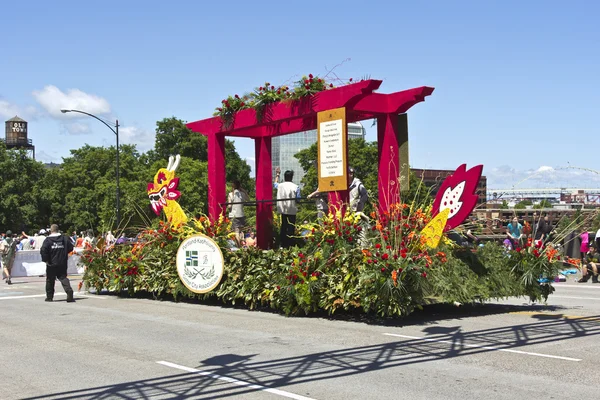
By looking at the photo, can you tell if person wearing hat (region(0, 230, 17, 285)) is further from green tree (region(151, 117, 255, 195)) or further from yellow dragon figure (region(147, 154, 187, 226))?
green tree (region(151, 117, 255, 195))

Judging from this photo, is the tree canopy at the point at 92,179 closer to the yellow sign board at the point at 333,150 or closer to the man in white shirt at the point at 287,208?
the man in white shirt at the point at 287,208

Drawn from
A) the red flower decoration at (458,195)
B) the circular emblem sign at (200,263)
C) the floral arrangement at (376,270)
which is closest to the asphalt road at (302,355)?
the floral arrangement at (376,270)

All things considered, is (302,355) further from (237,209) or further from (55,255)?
(55,255)

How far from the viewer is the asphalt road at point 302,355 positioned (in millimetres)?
6559

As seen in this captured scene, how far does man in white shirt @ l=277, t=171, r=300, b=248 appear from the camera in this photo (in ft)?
46.9

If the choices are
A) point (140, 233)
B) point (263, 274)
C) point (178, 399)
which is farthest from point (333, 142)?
point (178, 399)

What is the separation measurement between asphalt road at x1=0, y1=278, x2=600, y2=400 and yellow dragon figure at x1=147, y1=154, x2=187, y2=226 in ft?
10.6

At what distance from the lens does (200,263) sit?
557 inches

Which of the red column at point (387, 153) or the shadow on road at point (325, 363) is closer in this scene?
the shadow on road at point (325, 363)

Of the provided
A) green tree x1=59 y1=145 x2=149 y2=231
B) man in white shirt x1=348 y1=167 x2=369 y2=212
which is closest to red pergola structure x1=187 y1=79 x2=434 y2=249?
man in white shirt x1=348 y1=167 x2=369 y2=212

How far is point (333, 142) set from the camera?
1238cm

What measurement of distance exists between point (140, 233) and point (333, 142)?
581 centimetres

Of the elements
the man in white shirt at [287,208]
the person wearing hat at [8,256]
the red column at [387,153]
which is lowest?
the person wearing hat at [8,256]

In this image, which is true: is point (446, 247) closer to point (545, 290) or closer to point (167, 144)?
point (545, 290)
